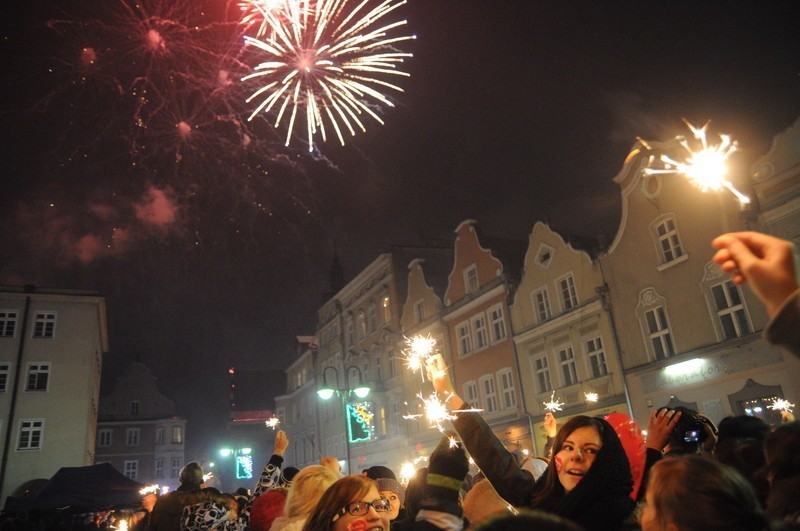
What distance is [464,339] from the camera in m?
30.7

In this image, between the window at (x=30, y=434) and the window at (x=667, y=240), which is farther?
the window at (x=30, y=434)

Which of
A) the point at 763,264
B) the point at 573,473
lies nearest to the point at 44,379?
the point at 573,473

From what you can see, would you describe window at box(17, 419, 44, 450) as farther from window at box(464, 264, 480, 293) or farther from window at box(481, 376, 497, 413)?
window at box(464, 264, 480, 293)

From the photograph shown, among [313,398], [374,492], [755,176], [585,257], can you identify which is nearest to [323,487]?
[374,492]

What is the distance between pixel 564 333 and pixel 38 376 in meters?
28.4

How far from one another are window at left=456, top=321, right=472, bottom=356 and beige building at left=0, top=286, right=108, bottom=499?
21.4 m

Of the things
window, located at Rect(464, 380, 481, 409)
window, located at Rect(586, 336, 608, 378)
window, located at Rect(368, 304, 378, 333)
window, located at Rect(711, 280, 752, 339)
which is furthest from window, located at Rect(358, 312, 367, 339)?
window, located at Rect(711, 280, 752, 339)

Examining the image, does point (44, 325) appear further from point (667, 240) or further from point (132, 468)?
point (667, 240)

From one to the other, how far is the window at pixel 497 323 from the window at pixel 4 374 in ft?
86.4

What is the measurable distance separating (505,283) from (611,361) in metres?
7.08

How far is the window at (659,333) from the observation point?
1981cm

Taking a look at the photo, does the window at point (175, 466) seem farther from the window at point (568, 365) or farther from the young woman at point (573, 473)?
the young woman at point (573, 473)

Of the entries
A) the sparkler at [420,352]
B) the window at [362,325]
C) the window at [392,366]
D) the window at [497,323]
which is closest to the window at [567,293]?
the window at [497,323]

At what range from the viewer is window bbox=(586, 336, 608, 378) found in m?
22.0
